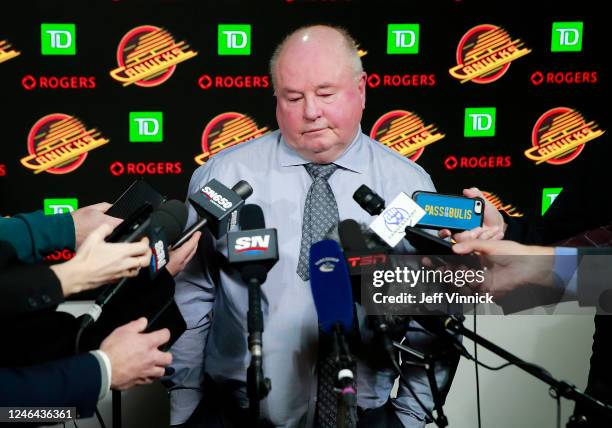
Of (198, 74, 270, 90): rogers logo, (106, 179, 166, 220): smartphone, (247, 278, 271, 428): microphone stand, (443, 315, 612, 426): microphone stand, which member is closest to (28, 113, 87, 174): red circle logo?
(198, 74, 270, 90): rogers logo

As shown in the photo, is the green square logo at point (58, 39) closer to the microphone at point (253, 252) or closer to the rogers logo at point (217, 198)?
the rogers logo at point (217, 198)

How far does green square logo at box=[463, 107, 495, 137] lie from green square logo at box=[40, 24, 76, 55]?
1981mm

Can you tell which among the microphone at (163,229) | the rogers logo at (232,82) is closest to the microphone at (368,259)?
the microphone at (163,229)

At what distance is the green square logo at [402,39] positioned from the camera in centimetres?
314

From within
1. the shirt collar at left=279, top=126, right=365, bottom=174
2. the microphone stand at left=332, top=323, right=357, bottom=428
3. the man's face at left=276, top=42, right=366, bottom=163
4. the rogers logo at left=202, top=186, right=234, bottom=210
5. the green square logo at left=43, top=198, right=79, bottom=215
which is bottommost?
the green square logo at left=43, top=198, right=79, bottom=215

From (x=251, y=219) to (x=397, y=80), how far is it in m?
2.08

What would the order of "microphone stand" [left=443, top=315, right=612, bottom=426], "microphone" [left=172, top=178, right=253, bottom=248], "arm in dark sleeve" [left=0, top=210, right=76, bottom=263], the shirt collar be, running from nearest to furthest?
"microphone stand" [left=443, top=315, right=612, bottom=426] < "microphone" [left=172, top=178, right=253, bottom=248] < "arm in dark sleeve" [left=0, top=210, right=76, bottom=263] < the shirt collar

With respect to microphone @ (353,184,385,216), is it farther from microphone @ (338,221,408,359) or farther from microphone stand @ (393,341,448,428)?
microphone stand @ (393,341,448,428)

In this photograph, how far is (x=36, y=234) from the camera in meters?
1.48

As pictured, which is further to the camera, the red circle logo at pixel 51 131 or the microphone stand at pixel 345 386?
the red circle logo at pixel 51 131

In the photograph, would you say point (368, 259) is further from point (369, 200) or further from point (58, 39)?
point (58, 39)

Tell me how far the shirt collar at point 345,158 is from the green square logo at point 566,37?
191cm

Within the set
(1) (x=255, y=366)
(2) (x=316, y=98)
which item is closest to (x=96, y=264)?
(1) (x=255, y=366)

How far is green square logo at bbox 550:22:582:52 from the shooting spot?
316cm
